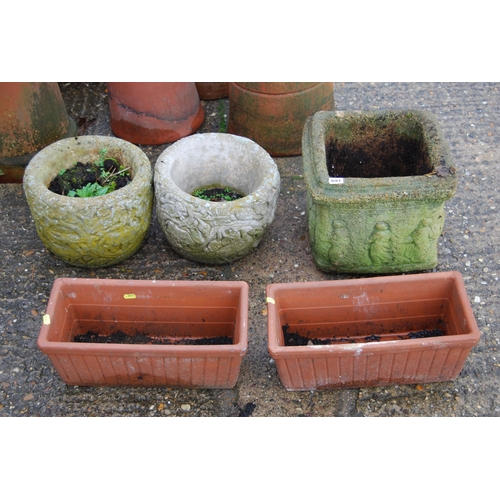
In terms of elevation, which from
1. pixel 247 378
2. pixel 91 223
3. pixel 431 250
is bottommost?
pixel 247 378

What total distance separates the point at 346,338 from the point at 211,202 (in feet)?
2.92

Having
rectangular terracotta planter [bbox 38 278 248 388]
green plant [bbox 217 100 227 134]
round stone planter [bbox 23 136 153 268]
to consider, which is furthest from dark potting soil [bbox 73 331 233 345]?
green plant [bbox 217 100 227 134]

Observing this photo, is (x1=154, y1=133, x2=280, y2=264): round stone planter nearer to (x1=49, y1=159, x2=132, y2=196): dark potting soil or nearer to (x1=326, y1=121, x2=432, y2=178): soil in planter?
(x1=49, y1=159, x2=132, y2=196): dark potting soil

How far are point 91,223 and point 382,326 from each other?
1430 millimetres

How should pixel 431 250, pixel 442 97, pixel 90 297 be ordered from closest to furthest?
pixel 90 297, pixel 431 250, pixel 442 97

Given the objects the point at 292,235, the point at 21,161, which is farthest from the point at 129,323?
the point at 21,161

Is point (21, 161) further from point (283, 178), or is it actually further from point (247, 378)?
point (247, 378)

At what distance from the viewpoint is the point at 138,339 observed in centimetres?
284

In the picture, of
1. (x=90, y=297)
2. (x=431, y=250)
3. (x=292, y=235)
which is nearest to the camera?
(x=90, y=297)

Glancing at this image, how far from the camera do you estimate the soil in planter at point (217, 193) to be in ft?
11.0

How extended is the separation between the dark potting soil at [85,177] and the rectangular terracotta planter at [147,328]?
614mm

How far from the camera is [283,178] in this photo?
12.1 ft

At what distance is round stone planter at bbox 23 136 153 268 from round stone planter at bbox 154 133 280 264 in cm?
12

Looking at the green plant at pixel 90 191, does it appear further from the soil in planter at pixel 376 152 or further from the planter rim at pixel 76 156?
the soil in planter at pixel 376 152
